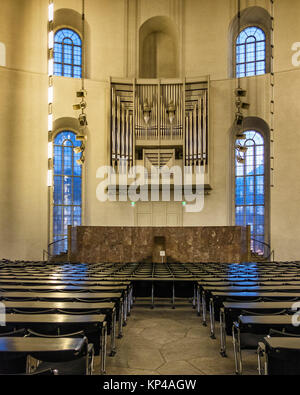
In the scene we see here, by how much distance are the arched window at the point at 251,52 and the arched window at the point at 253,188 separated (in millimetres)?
2971

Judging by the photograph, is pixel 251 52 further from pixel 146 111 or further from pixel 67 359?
pixel 67 359

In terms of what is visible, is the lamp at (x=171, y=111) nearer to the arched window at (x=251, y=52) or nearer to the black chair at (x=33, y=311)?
the arched window at (x=251, y=52)

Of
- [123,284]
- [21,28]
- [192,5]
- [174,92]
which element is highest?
[192,5]

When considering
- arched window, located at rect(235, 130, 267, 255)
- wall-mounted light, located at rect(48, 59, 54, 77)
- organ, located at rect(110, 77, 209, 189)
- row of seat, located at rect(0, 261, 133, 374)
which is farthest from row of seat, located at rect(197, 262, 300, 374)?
wall-mounted light, located at rect(48, 59, 54, 77)

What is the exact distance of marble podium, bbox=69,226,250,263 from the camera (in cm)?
1332

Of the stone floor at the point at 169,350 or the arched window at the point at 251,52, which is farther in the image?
the arched window at the point at 251,52

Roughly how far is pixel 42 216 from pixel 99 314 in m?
13.4

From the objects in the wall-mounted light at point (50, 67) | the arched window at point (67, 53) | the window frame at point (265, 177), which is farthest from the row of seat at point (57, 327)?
the arched window at point (67, 53)

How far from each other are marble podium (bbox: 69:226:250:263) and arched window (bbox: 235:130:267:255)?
4606mm

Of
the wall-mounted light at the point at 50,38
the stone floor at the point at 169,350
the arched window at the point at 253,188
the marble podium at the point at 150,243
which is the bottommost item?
the stone floor at the point at 169,350

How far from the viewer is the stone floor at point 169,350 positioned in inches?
172

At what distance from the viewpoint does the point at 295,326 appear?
3.46 metres
